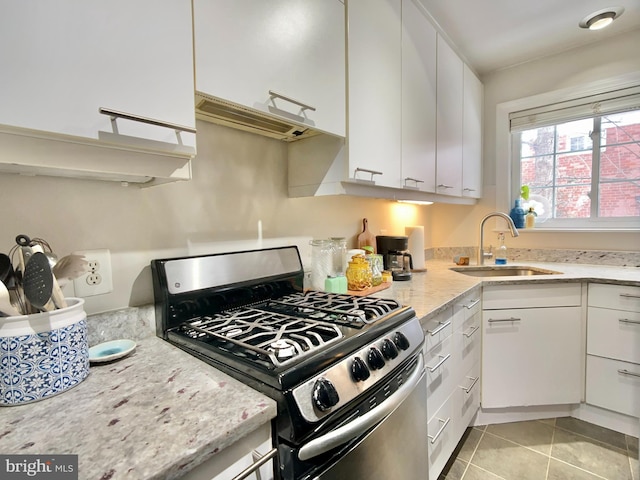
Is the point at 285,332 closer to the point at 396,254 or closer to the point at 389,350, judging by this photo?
the point at 389,350

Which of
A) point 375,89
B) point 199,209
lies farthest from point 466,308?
point 199,209

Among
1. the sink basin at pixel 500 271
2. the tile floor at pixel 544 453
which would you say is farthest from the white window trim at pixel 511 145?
the tile floor at pixel 544 453

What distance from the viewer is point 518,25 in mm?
1949

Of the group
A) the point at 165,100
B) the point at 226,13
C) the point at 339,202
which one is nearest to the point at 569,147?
the point at 339,202

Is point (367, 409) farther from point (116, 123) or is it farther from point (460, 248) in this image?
point (460, 248)

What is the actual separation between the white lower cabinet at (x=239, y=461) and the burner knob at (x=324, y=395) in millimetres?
109

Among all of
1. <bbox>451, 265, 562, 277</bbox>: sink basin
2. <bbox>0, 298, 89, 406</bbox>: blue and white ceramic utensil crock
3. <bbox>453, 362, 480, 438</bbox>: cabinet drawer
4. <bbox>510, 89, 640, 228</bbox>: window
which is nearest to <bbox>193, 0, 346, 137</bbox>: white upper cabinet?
<bbox>0, 298, 89, 406</bbox>: blue and white ceramic utensil crock

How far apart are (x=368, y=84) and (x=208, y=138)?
73 centimetres

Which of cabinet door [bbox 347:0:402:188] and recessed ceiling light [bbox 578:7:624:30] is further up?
recessed ceiling light [bbox 578:7:624:30]

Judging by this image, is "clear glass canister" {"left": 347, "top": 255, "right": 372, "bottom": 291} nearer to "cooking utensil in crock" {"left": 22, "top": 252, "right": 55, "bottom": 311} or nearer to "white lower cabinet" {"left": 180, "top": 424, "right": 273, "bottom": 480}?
"white lower cabinet" {"left": 180, "top": 424, "right": 273, "bottom": 480}

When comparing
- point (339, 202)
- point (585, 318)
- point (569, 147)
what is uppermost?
point (569, 147)

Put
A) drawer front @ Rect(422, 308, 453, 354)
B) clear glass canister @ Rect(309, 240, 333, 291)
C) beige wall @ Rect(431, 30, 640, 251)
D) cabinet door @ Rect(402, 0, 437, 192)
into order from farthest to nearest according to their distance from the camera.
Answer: beige wall @ Rect(431, 30, 640, 251) < cabinet door @ Rect(402, 0, 437, 192) < clear glass canister @ Rect(309, 240, 333, 291) < drawer front @ Rect(422, 308, 453, 354)

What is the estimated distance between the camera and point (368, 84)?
137cm

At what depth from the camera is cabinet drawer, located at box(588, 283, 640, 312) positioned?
167 cm
